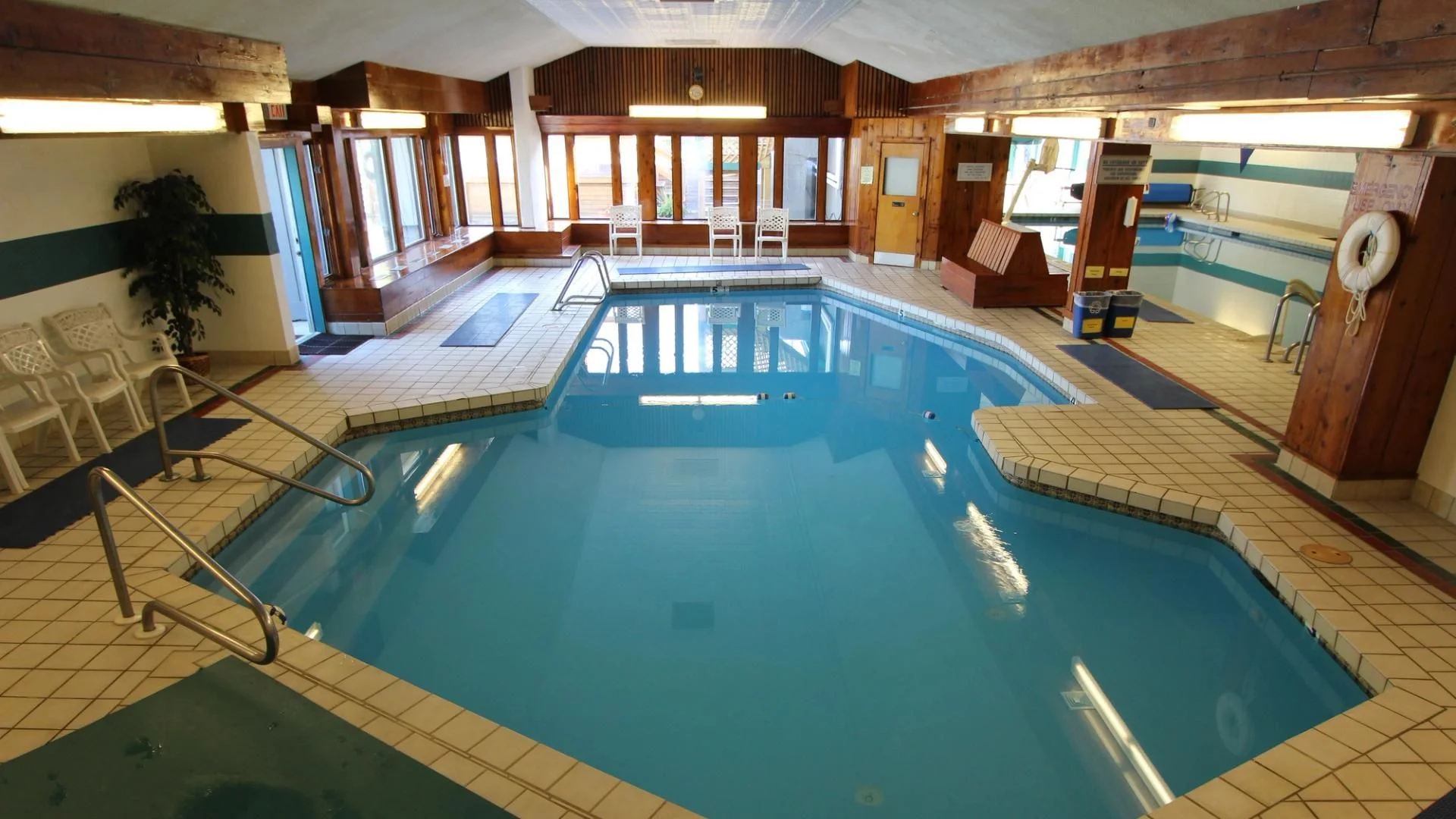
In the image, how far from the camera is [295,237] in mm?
7547

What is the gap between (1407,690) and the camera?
9.90 ft

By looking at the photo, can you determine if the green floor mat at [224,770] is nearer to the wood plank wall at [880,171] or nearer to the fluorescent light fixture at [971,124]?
the fluorescent light fixture at [971,124]

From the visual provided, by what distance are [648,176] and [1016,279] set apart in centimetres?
596

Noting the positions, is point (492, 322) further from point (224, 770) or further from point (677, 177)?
point (224, 770)

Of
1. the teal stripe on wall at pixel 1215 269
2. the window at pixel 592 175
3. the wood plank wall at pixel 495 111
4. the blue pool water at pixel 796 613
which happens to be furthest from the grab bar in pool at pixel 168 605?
the teal stripe on wall at pixel 1215 269

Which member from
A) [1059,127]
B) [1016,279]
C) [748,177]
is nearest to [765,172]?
[748,177]

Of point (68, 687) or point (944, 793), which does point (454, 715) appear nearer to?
point (68, 687)

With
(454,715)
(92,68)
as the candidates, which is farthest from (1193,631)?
(92,68)

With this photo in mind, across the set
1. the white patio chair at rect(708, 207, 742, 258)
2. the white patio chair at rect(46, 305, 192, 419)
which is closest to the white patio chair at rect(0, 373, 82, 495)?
the white patio chair at rect(46, 305, 192, 419)

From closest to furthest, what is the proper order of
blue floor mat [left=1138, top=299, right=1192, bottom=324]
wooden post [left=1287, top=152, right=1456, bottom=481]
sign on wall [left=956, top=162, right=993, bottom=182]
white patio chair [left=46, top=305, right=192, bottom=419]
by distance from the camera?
1. wooden post [left=1287, top=152, right=1456, bottom=481]
2. white patio chair [left=46, top=305, right=192, bottom=419]
3. blue floor mat [left=1138, top=299, right=1192, bottom=324]
4. sign on wall [left=956, top=162, right=993, bottom=182]

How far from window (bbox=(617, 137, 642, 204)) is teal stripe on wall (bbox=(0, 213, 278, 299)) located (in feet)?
21.5

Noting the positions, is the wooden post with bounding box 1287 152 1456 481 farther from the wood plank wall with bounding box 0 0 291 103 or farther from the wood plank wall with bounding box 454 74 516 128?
the wood plank wall with bounding box 454 74 516 128

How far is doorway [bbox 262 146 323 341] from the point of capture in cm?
729

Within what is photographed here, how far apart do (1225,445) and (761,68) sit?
873 centimetres
